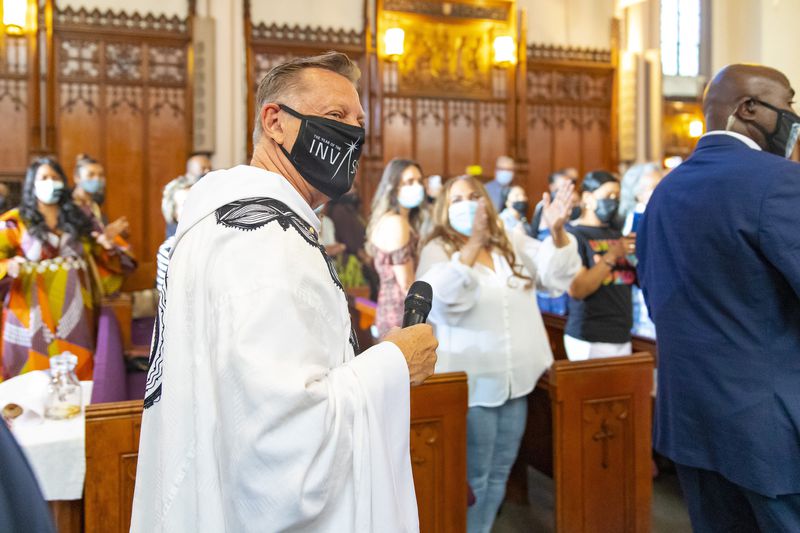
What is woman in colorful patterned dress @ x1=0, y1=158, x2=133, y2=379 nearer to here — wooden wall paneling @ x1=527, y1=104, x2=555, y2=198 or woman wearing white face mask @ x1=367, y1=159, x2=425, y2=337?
woman wearing white face mask @ x1=367, y1=159, x2=425, y2=337

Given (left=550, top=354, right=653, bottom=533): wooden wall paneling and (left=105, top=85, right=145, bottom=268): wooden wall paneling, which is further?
(left=105, top=85, right=145, bottom=268): wooden wall paneling

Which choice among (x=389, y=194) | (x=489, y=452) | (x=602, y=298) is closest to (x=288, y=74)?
(x=489, y=452)

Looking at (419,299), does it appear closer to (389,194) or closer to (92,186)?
(389,194)

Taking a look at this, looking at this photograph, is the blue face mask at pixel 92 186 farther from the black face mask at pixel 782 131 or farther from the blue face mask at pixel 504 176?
the black face mask at pixel 782 131

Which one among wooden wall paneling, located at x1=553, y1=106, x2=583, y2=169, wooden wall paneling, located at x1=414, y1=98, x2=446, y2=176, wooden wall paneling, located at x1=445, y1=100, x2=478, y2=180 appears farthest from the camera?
wooden wall paneling, located at x1=553, y1=106, x2=583, y2=169

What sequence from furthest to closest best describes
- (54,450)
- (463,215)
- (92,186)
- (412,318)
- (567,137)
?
(567,137), (92,186), (463,215), (54,450), (412,318)

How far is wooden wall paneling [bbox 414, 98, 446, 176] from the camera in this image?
9.45m

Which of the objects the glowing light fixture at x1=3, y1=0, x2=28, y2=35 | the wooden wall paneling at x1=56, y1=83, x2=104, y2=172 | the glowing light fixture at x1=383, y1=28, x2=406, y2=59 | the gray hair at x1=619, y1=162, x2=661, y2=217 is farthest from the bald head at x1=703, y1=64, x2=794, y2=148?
the wooden wall paneling at x1=56, y1=83, x2=104, y2=172

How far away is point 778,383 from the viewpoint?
1.85 meters

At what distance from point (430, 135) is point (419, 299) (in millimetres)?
8183

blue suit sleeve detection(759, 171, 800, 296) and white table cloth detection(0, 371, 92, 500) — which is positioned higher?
blue suit sleeve detection(759, 171, 800, 296)

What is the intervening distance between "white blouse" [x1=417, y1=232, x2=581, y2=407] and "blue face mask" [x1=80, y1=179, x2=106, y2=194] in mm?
3708

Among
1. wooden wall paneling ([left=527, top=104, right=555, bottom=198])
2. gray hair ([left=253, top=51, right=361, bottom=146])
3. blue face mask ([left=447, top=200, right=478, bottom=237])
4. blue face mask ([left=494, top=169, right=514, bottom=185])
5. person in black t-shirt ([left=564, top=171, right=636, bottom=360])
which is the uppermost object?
wooden wall paneling ([left=527, top=104, right=555, bottom=198])

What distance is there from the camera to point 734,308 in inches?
75.8
